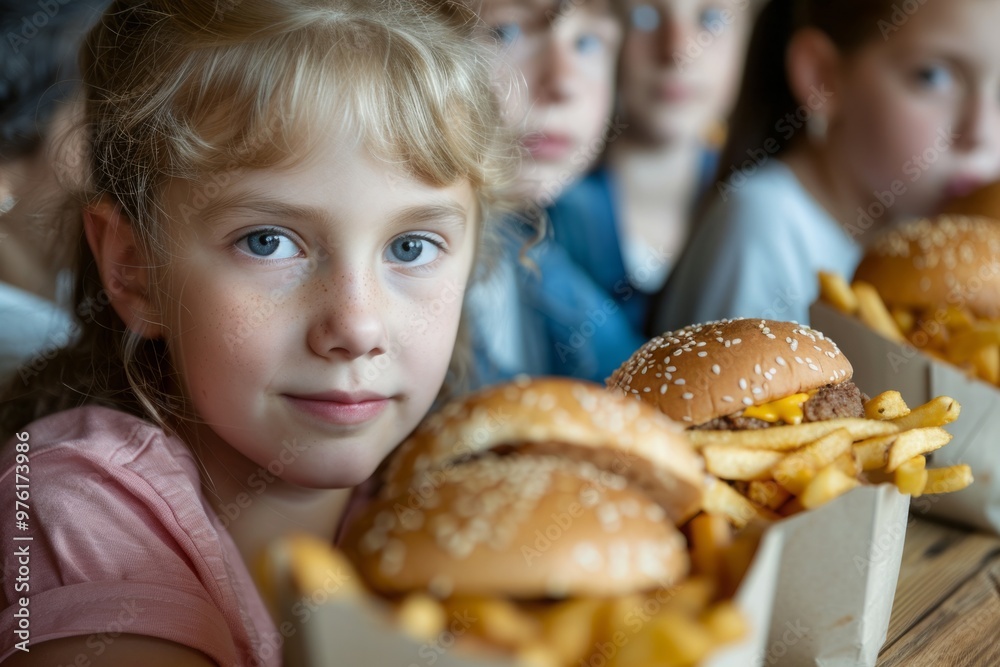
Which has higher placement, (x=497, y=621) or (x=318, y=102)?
(x=318, y=102)

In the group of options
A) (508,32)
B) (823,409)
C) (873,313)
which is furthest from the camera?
(508,32)

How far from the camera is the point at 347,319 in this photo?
55.7 inches

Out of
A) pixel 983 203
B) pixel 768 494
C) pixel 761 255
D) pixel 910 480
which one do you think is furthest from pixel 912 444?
pixel 761 255

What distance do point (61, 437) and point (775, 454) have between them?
47.7 inches

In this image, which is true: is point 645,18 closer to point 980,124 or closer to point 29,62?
point 980,124

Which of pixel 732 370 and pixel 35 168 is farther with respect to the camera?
pixel 35 168

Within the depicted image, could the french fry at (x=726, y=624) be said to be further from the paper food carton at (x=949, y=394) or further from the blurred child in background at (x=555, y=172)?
the blurred child in background at (x=555, y=172)

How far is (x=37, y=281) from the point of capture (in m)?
3.08

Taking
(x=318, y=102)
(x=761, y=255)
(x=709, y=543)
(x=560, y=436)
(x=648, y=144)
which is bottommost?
(x=761, y=255)

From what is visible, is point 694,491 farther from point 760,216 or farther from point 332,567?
point 760,216

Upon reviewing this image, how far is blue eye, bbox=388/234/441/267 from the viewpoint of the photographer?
5.21ft

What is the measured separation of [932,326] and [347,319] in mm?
1480

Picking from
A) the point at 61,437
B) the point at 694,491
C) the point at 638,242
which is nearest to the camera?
the point at 694,491

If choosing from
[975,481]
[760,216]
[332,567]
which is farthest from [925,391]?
[760,216]
